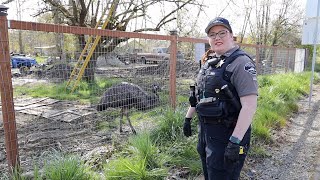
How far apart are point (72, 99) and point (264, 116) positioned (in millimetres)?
5695

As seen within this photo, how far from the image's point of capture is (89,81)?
21.8 ft

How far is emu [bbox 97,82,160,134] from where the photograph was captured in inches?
203

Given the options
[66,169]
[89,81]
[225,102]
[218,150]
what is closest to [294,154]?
[218,150]

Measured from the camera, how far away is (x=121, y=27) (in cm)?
1157

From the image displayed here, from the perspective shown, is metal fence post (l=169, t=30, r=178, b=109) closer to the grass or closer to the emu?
the grass

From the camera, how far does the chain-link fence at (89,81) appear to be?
3.59 meters

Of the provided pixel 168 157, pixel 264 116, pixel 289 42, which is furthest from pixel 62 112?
pixel 289 42

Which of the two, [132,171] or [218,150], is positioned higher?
[218,150]

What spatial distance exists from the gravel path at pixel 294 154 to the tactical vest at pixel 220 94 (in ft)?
6.55

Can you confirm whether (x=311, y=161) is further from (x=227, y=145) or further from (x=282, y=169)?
(x=227, y=145)

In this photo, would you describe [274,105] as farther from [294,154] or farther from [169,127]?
[169,127]

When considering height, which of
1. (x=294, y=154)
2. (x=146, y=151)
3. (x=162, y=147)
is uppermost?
(x=146, y=151)

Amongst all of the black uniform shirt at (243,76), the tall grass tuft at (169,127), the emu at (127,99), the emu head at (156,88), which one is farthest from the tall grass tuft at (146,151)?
the emu head at (156,88)

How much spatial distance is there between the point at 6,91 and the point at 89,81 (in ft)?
12.5
